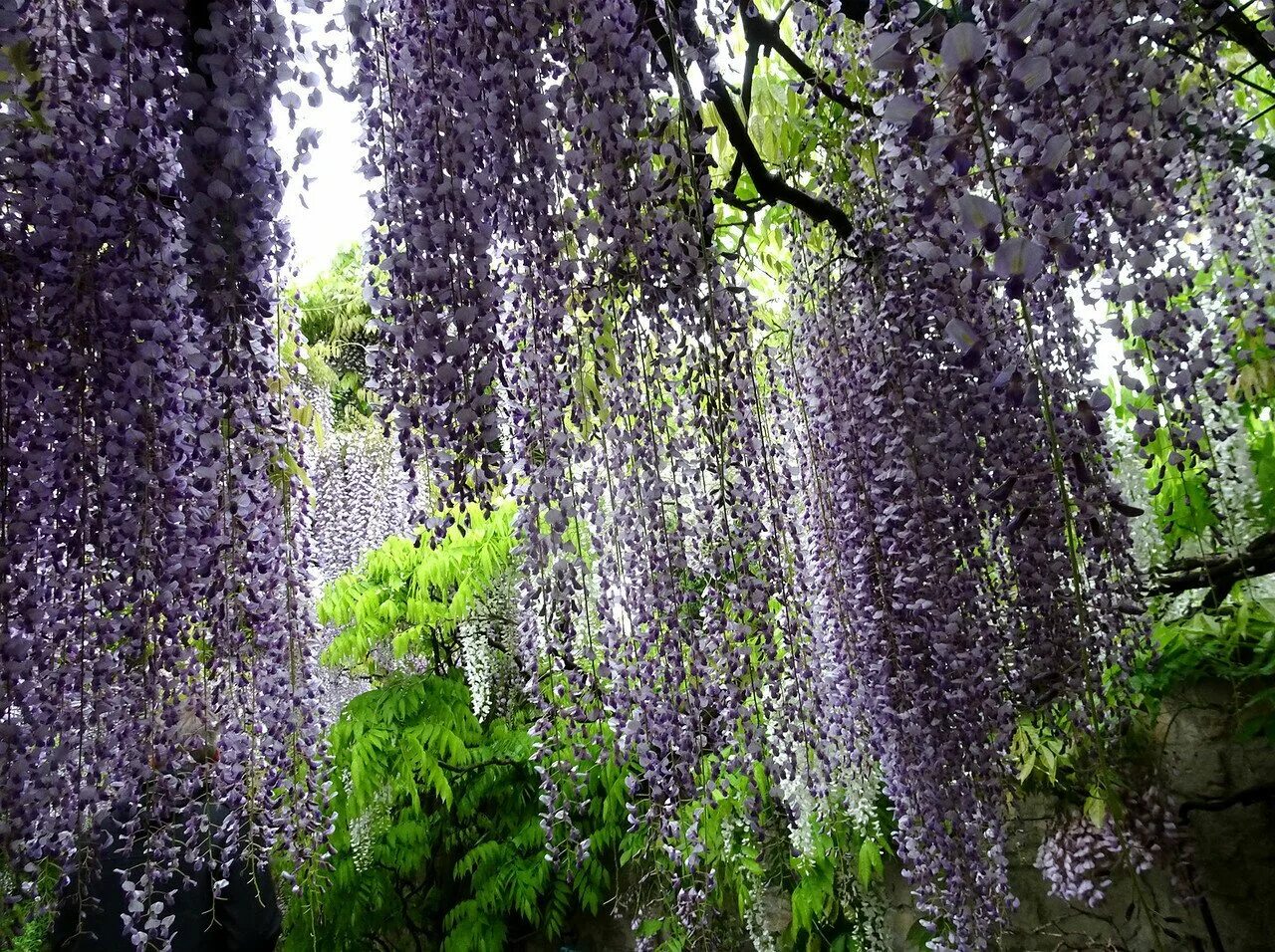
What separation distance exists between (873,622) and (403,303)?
1.41m

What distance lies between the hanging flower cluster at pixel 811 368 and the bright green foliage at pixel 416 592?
2.13m

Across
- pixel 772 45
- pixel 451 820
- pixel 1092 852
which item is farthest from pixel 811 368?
pixel 451 820

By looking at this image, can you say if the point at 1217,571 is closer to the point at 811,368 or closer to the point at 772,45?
the point at 811,368

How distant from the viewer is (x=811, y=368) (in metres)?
2.57

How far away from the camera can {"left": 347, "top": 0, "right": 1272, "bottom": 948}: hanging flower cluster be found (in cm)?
159

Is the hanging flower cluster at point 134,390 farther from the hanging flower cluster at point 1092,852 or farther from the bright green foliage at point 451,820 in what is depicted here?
the hanging flower cluster at point 1092,852

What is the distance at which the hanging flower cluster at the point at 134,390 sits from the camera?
1470 millimetres

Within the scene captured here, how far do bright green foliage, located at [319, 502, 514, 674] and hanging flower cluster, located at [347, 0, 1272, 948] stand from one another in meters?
2.13

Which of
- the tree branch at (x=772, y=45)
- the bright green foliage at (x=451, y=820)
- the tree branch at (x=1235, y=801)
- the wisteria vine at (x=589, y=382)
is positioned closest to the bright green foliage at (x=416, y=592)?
the bright green foliage at (x=451, y=820)

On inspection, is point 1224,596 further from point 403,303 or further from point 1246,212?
point 403,303

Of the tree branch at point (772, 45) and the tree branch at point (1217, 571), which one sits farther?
the tree branch at point (1217, 571)

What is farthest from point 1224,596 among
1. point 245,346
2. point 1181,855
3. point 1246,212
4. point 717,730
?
point 245,346

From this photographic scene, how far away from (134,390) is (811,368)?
5.66ft

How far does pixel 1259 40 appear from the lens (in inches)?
79.9
